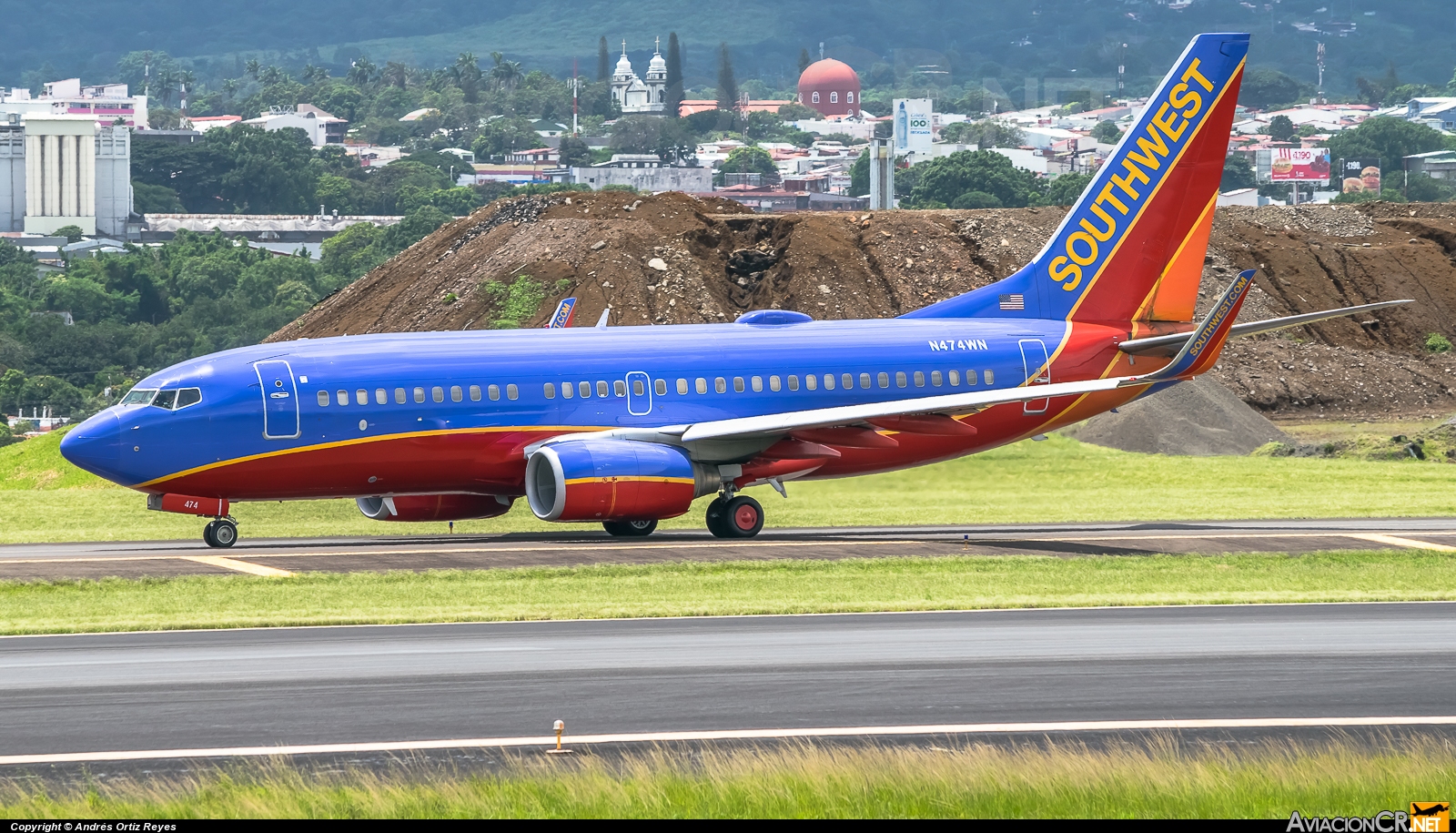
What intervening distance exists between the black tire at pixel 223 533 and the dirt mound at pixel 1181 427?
31.1 meters

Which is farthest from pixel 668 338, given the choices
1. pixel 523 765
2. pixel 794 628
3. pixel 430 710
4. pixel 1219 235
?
pixel 1219 235

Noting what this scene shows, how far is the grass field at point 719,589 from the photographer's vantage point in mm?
28078

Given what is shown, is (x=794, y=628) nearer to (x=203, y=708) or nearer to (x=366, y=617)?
(x=366, y=617)

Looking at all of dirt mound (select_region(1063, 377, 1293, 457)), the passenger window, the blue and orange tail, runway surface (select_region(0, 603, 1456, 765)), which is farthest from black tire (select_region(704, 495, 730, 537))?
dirt mound (select_region(1063, 377, 1293, 457))

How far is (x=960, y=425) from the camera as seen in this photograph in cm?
4050

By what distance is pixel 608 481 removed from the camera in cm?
3716

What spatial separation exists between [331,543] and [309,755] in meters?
21.5

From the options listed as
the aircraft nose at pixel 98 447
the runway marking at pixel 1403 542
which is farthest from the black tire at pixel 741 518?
the aircraft nose at pixel 98 447

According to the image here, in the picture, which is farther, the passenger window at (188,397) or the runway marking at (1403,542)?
the passenger window at (188,397)

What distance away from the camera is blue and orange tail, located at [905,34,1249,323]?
147ft

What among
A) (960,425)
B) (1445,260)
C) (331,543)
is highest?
(1445,260)

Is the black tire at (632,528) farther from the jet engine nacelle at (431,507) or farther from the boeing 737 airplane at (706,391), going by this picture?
the jet engine nacelle at (431,507)

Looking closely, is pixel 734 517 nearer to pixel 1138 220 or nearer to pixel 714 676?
pixel 1138 220

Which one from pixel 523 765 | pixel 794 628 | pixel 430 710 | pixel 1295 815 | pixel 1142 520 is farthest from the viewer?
pixel 1142 520
